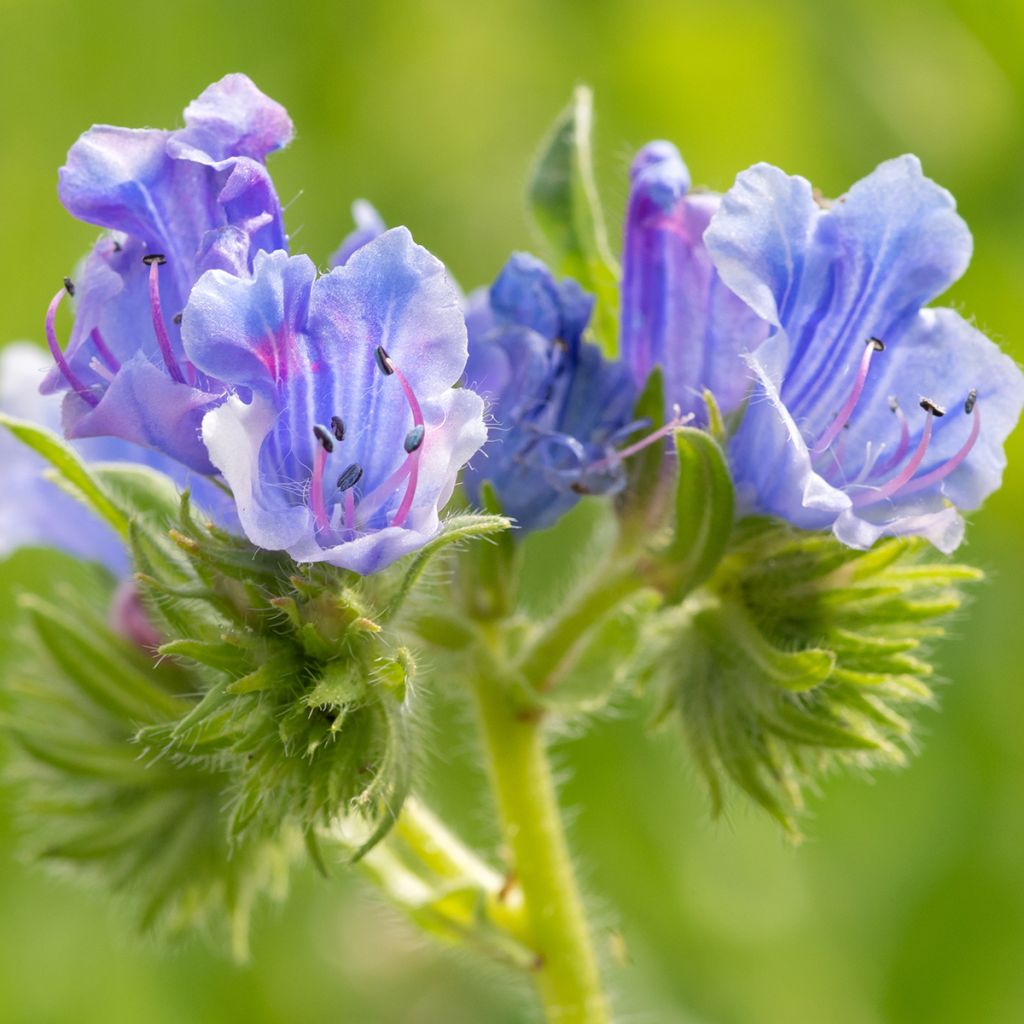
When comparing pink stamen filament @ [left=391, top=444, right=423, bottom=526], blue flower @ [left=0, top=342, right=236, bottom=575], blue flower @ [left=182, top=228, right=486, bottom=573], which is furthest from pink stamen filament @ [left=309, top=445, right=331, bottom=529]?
blue flower @ [left=0, top=342, right=236, bottom=575]

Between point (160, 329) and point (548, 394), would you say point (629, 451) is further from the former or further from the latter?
point (160, 329)

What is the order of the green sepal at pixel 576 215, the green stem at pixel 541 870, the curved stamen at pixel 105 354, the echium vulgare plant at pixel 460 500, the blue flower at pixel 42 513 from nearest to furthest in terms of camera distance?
the echium vulgare plant at pixel 460 500 < the curved stamen at pixel 105 354 < the green stem at pixel 541 870 < the green sepal at pixel 576 215 < the blue flower at pixel 42 513

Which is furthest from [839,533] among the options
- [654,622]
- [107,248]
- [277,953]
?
[277,953]

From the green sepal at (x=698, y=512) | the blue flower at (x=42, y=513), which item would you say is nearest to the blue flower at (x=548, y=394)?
the green sepal at (x=698, y=512)

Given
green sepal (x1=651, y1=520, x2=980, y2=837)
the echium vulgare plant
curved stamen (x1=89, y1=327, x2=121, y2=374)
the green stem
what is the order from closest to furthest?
the echium vulgare plant < curved stamen (x1=89, y1=327, x2=121, y2=374) < green sepal (x1=651, y1=520, x2=980, y2=837) < the green stem

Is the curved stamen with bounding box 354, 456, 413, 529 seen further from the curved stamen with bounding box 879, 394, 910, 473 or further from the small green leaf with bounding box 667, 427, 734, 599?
the curved stamen with bounding box 879, 394, 910, 473

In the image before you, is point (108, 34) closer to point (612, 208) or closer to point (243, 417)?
point (612, 208)

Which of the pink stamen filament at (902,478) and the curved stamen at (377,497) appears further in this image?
the pink stamen filament at (902,478)

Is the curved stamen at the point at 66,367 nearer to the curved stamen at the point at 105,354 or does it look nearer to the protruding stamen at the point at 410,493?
the curved stamen at the point at 105,354

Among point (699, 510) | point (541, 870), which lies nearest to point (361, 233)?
point (699, 510)
